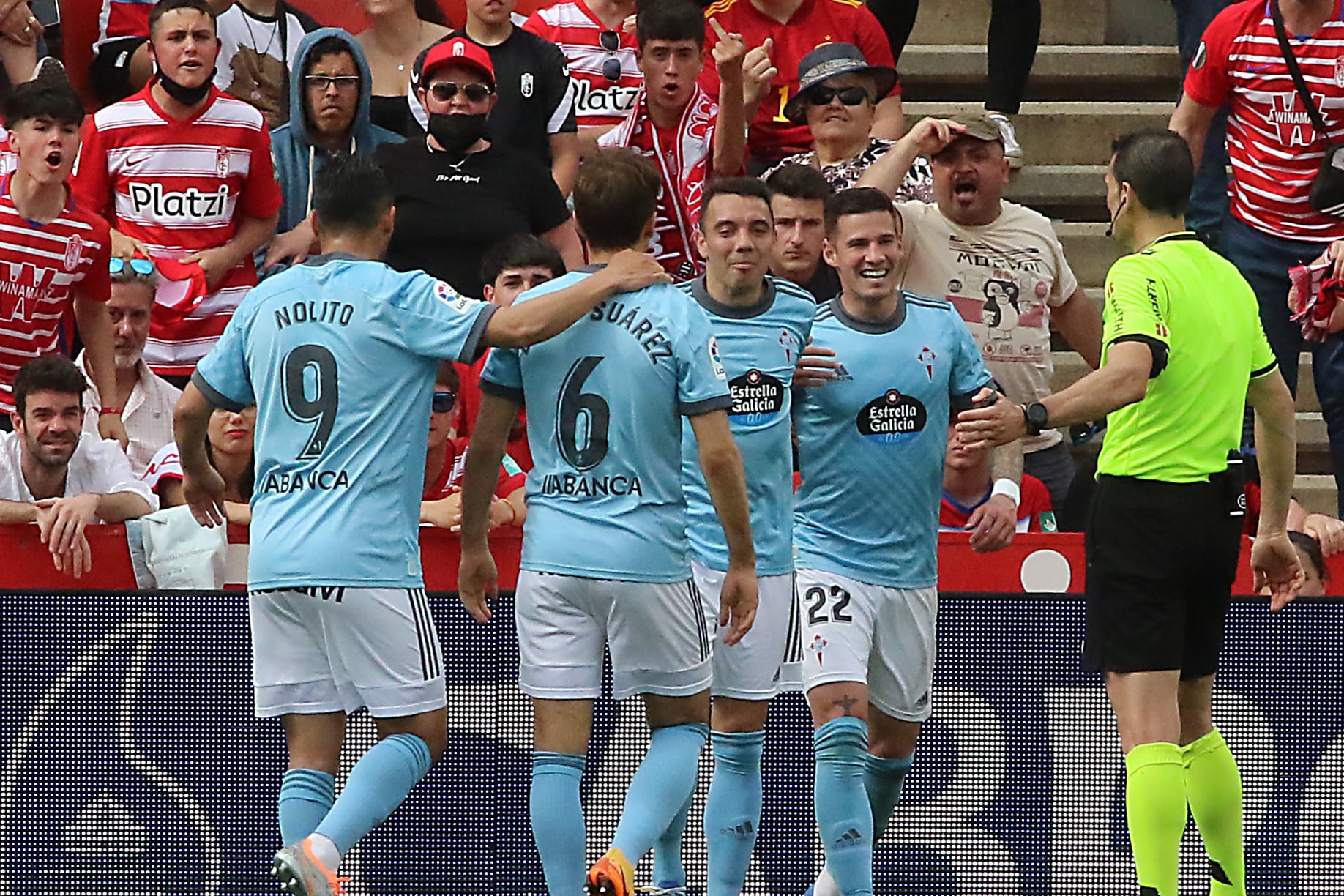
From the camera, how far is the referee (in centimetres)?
634

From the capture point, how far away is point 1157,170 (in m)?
6.57

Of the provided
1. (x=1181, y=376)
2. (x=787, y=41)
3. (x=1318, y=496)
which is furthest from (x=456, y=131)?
(x=1318, y=496)

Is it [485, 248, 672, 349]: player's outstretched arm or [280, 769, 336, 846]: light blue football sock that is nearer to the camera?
[485, 248, 672, 349]: player's outstretched arm

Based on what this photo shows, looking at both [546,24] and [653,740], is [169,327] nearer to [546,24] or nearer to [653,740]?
[546,24]

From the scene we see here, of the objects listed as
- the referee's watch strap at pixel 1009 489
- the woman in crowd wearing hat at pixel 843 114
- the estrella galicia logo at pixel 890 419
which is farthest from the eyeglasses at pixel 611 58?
the estrella galicia logo at pixel 890 419

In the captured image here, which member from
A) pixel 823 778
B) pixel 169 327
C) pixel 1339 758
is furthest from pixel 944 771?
pixel 169 327

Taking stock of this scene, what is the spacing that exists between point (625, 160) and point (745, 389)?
1.01m

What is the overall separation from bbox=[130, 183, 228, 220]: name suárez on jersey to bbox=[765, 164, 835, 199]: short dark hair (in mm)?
2903

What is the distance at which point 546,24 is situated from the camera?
32.2 feet

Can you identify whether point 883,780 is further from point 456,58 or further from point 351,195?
point 456,58

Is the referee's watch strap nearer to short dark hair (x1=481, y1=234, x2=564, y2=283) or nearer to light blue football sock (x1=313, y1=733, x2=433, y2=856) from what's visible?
short dark hair (x1=481, y1=234, x2=564, y2=283)

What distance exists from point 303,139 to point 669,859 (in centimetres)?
395

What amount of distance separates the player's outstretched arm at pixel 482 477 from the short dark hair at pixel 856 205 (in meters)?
1.49

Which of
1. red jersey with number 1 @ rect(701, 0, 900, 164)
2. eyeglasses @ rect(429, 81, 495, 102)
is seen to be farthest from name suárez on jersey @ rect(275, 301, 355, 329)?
red jersey with number 1 @ rect(701, 0, 900, 164)
